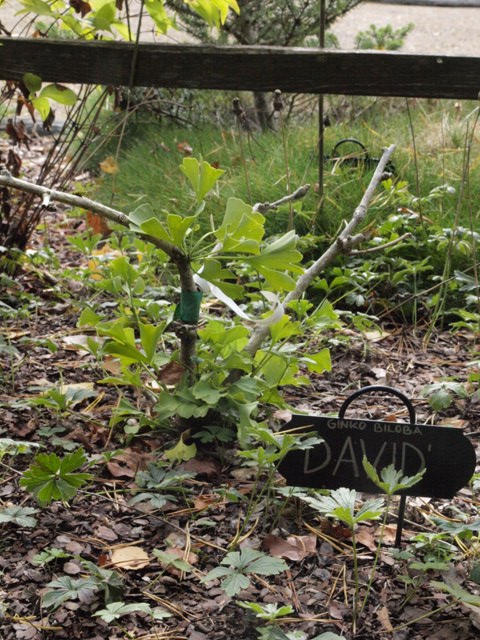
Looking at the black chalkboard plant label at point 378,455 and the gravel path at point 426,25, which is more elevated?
the gravel path at point 426,25

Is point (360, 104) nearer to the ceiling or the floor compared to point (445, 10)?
nearer to the floor

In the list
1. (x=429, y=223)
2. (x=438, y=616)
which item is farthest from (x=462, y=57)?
(x=438, y=616)

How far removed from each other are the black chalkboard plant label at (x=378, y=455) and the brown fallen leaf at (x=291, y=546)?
0.11 metres

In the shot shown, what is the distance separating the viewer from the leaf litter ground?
4.96ft

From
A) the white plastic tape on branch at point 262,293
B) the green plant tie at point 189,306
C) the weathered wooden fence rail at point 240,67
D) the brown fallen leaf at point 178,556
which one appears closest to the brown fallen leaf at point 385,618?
the brown fallen leaf at point 178,556

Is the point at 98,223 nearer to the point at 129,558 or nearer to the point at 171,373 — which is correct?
the point at 171,373

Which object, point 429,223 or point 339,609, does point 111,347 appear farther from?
point 429,223

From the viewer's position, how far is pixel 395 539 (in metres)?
1.75

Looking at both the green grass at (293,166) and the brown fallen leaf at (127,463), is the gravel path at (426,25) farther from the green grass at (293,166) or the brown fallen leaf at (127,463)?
the brown fallen leaf at (127,463)

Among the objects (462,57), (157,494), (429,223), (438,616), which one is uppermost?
(462,57)

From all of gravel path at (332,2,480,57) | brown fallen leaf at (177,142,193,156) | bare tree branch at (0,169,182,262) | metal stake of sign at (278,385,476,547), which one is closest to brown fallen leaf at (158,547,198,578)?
metal stake of sign at (278,385,476,547)

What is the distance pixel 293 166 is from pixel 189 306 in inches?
90.9

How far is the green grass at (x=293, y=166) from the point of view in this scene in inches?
144

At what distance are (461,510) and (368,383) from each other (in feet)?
2.29
